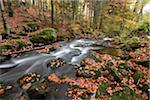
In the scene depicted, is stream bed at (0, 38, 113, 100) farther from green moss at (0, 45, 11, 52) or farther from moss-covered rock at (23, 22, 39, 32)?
moss-covered rock at (23, 22, 39, 32)

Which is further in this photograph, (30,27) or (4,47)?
(30,27)

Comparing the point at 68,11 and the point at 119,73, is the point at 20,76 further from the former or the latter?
the point at 68,11

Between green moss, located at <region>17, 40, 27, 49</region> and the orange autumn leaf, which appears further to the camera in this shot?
green moss, located at <region>17, 40, 27, 49</region>

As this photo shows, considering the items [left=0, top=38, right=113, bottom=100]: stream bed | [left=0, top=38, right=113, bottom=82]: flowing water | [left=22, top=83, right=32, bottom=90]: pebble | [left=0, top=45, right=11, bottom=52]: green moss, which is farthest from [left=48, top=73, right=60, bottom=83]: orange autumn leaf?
[left=0, top=45, right=11, bottom=52]: green moss

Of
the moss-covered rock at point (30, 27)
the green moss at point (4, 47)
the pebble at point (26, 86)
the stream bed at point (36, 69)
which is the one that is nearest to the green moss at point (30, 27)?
the moss-covered rock at point (30, 27)

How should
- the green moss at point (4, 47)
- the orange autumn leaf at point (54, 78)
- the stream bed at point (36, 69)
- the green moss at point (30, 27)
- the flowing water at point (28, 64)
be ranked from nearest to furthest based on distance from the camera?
the stream bed at point (36, 69), the orange autumn leaf at point (54, 78), the flowing water at point (28, 64), the green moss at point (4, 47), the green moss at point (30, 27)

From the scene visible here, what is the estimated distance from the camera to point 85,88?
239 inches

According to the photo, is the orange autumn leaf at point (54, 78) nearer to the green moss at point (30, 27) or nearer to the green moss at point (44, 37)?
the green moss at point (44, 37)

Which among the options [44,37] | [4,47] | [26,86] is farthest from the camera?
[44,37]

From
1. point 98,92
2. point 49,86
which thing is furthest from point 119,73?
point 49,86

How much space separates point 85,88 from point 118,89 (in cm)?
110

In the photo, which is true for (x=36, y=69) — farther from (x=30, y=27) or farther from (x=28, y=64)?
(x=30, y=27)

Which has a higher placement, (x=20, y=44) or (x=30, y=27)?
(x=30, y=27)

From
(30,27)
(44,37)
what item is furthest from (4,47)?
(30,27)
